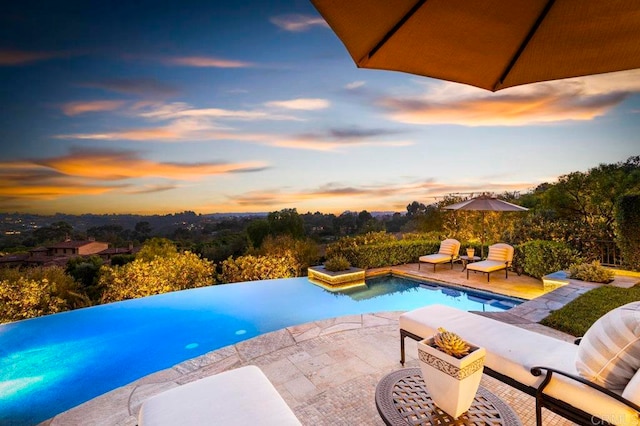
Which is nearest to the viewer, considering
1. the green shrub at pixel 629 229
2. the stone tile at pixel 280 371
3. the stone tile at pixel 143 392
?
the stone tile at pixel 143 392

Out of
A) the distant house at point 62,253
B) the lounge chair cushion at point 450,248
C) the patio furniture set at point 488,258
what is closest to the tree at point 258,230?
the distant house at point 62,253

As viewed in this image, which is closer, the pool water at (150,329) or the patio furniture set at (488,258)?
the pool water at (150,329)

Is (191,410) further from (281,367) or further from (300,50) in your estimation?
(300,50)

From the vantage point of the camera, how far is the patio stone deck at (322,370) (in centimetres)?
267

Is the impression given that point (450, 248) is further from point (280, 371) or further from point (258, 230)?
point (258, 230)

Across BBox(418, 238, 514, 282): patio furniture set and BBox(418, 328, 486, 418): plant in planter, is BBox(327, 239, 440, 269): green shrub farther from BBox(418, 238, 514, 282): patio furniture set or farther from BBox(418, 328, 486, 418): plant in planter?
BBox(418, 328, 486, 418): plant in planter

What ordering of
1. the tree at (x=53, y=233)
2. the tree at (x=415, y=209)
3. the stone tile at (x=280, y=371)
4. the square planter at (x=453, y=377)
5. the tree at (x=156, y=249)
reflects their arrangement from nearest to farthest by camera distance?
the square planter at (x=453, y=377) < the stone tile at (x=280, y=371) < the tree at (x=53, y=233) < the tree at (x=156, y=249) < the tree at (x=415, y=209)

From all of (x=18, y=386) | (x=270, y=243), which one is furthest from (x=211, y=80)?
(x=18, y=386)

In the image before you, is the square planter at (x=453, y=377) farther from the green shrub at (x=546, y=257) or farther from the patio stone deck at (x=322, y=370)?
the green shrub at (x=546, y=257)

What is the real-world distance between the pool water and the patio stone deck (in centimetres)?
142

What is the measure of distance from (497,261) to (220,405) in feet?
27.5

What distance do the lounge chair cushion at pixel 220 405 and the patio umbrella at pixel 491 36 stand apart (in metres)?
2.11

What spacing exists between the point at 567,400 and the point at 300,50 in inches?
407

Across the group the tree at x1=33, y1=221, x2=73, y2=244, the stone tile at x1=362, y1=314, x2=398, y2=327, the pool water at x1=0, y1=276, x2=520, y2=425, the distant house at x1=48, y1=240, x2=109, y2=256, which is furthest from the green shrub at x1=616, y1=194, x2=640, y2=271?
the tree at x1=33, y1=221, x2=73, y2=244
